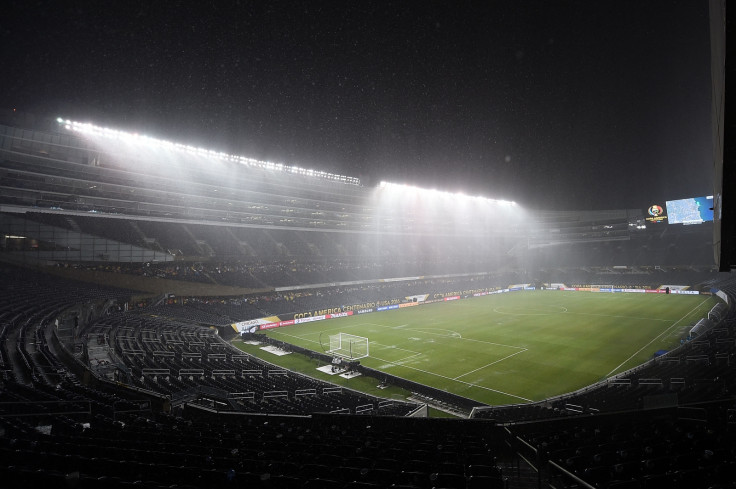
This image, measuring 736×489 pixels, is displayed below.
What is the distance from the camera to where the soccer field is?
74.4 ft

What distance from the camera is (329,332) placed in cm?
3850

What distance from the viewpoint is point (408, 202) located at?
70812mm

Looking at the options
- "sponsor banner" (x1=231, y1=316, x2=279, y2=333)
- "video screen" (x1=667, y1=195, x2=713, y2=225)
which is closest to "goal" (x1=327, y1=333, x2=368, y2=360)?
"sponsor banner" (x1=231, y1=316, x2=279, y2=333)

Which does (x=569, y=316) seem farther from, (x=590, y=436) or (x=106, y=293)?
(x=106, y=293)

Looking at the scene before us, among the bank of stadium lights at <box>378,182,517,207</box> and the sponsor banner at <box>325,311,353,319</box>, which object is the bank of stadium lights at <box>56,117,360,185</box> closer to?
the bank of stadium lights at <box>378,182,517,207</box>

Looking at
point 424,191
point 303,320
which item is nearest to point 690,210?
point 424,191

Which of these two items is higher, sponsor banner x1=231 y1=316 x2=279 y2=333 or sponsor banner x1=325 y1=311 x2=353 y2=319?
sponsor banner x1=231 y1=316 x2=279 y2=333

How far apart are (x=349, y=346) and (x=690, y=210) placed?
55.4 meters

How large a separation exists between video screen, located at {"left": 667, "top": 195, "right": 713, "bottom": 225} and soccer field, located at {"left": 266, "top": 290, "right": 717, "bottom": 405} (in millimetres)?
11364

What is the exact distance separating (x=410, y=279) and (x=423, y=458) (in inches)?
2462

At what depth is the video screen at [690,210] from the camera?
54188 mm

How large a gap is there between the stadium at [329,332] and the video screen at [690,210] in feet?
1.12

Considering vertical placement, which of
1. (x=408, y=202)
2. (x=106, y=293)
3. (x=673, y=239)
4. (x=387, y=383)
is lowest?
(x=387, y=383)

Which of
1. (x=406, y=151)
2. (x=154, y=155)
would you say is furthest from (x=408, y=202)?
(x=406, y=151)
